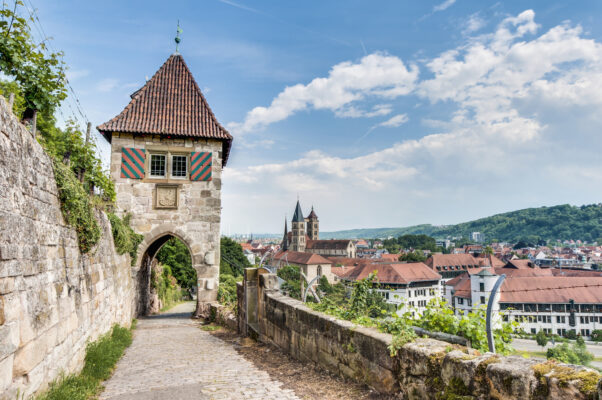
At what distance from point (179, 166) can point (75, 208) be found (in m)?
9.66

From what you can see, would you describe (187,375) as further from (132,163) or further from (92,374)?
(132,163)

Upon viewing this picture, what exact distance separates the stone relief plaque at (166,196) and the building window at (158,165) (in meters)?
0.49

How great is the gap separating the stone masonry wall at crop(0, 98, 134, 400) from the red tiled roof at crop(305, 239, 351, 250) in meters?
147

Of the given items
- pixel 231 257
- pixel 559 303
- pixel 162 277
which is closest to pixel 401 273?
pixel 559 303

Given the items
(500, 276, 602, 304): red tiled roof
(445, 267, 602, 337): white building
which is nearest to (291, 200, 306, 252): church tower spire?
(445, 267, 602, 337): white building

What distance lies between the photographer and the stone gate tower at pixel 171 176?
552 inches

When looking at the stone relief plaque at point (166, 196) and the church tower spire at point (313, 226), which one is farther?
the church tower spire at point (313, 226)

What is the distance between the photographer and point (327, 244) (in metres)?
152

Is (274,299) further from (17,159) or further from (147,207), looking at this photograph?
(147,207)

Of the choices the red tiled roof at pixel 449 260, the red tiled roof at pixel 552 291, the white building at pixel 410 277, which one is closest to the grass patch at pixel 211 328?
→ the red tiled roof at pixel 552 291

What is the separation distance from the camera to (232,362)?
648 centimetres

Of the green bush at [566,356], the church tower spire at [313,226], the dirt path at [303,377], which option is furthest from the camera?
the church tower spire at [313,226]

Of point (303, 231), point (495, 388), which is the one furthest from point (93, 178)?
point (303, 231)

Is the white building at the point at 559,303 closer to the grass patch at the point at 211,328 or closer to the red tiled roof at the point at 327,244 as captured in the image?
the grass patch at the point at 211,328
